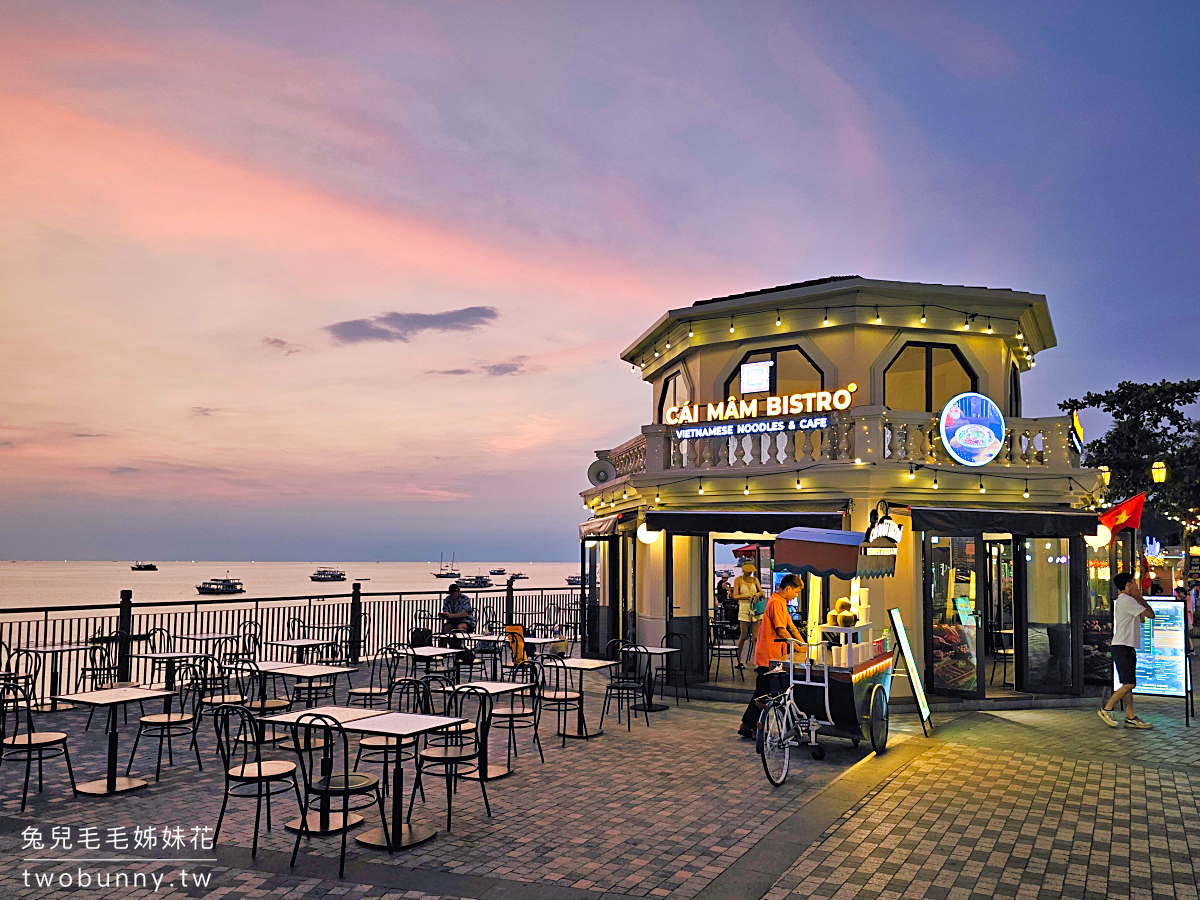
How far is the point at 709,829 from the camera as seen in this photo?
6.99 meters

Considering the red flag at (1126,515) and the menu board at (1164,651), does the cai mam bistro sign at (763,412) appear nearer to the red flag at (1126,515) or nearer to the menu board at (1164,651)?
the red flag at (1126,515)

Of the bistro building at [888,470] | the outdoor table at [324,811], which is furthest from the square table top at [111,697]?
the bistro building at [888,470]

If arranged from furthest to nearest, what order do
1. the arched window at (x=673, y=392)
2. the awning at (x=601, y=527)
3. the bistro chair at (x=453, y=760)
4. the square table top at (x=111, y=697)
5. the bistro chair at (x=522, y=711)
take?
the arched window at (x=673, y=392)
the awning at (x=601, y=527)
the bistro chair at (x=522, y=711)
the square table top at (x=111, y=697)
the bistro chair at (x=453, y=760)

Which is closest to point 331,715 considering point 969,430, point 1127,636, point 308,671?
point 308,671

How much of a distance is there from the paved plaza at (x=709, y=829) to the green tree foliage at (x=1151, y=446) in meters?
14.2

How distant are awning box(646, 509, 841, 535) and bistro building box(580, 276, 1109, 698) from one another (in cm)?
3

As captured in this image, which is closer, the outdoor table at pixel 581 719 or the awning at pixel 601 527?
the outdoor table at pixel 581 719

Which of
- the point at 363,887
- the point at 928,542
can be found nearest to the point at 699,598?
the point at 928,542

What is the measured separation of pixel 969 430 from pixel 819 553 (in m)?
5.16

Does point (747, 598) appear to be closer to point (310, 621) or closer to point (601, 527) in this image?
point (601, 527)

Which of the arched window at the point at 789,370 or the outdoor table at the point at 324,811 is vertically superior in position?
the arched window at the point at 789,370

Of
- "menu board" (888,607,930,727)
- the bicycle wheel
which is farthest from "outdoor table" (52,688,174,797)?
"menu board" (888,607,930,727)

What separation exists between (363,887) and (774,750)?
162 inches

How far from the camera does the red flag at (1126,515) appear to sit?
12.7 metres
